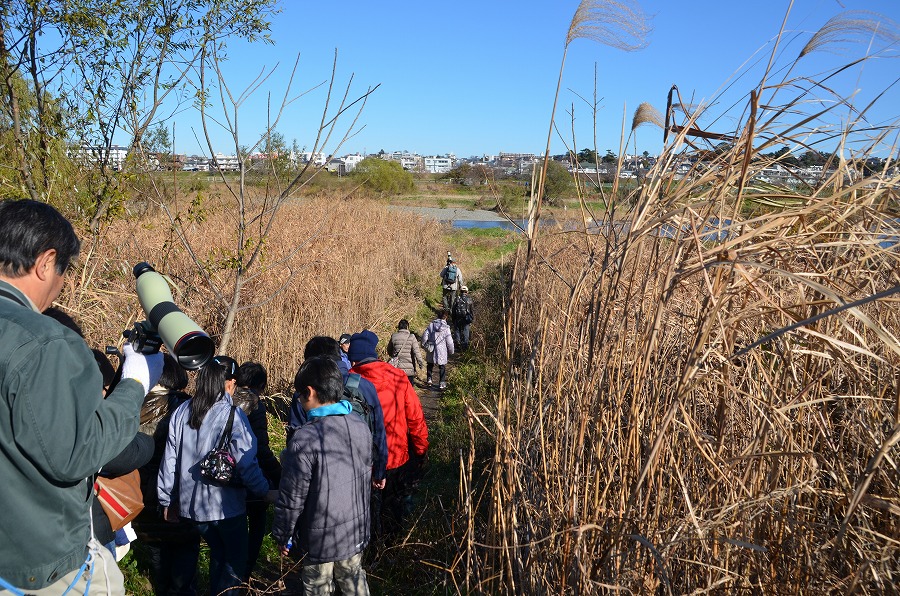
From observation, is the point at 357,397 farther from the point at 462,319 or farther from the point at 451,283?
the point at 451,283

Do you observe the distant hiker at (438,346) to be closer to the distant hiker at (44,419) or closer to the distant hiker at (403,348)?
the distant hiker at (403,348)

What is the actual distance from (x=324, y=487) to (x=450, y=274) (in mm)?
8254

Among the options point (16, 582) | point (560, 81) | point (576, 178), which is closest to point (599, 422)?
point (576, 178)

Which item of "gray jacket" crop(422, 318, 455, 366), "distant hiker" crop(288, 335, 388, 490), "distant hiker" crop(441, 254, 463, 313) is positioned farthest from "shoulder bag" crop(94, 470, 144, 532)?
"distant hiker" crop(441, 254, 463, 313)

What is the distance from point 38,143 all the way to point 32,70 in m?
0.44

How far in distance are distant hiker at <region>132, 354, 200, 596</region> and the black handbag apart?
0.36m

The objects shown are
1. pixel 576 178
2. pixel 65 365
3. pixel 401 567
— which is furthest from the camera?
pixel 401 567

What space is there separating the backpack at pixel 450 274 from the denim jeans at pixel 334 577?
8.08m

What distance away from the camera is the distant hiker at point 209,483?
9.12 feet

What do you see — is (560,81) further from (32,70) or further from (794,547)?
(32,70)

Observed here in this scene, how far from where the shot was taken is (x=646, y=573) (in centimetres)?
159

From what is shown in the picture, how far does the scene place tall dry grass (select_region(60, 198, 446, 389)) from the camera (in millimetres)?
4562

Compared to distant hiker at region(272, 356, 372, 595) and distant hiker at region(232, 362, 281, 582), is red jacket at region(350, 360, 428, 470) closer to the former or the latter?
distant hiker at region(232, 362, 281, 582)

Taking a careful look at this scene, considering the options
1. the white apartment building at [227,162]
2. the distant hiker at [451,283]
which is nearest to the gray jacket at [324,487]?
the white apartment building at [227,162]
